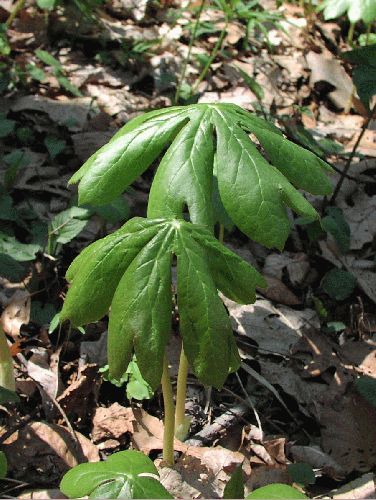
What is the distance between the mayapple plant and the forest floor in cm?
32

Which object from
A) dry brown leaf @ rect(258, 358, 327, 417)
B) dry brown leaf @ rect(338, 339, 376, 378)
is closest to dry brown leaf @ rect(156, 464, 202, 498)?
dry brown leaf @ rect(258, 358, 327, 417)

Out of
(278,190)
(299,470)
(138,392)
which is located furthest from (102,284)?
(299,470)

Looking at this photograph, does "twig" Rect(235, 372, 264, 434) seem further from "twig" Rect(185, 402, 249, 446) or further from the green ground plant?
the green ground plant

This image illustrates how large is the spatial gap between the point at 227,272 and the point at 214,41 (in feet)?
9.66

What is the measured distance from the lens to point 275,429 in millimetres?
1909

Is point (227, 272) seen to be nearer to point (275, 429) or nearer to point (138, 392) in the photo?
point (138, 392)

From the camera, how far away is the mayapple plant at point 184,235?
1158mm

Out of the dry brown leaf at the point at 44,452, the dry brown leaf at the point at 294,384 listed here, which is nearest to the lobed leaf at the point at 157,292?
the dry brown leaf at the point at 44,452

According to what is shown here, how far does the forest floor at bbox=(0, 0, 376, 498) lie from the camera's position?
1754mm

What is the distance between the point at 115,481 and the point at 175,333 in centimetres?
94

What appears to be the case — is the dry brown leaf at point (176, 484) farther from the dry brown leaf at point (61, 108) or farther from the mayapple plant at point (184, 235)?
the dry brown leaf at point (61, 108)

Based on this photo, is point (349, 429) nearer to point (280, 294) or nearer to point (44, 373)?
point (280, 294)

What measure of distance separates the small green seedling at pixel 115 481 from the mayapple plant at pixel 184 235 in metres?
0.19

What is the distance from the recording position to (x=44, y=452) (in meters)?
1.70
